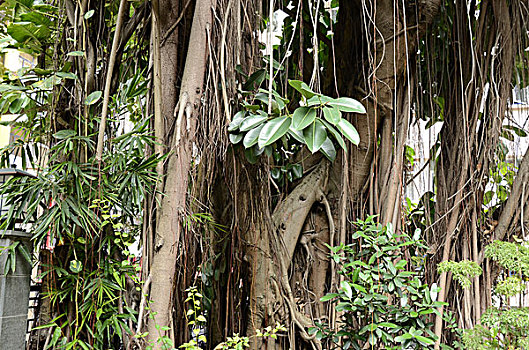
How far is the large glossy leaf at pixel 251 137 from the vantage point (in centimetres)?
125

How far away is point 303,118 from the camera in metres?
1.14

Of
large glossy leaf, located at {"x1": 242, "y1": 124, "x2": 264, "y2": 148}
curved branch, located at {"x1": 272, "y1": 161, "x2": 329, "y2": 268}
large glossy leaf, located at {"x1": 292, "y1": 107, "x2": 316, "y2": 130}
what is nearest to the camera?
large glossy leaf, located at {"x1": 292, "y1": 107, "x2": 316, "y2": 130}

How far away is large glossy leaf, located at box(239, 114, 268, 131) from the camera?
1.27 meters

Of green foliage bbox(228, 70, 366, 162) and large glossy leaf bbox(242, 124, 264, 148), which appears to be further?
large glossy leaf bbox(242, 124, 264, 148)

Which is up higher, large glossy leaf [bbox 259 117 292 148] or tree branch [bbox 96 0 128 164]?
tree branch [bbox 96 0 128 164]

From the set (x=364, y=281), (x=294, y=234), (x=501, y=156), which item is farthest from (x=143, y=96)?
(x=501, y=156)

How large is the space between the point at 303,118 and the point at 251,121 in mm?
190

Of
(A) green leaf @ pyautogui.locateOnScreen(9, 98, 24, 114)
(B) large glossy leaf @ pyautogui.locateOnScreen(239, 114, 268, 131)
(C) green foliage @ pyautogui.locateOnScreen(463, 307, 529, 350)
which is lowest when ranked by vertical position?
(C) green foliage @ pyautogui.locateOnScreen(463, 307, 529, 350)

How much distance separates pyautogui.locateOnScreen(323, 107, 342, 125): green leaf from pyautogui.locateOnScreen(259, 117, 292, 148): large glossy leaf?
0.34 ft

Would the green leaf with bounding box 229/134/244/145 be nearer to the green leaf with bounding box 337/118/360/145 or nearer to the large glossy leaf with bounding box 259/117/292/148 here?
the large glossy leaf with bounding box 259/117/292/148

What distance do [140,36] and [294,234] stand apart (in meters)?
1.00

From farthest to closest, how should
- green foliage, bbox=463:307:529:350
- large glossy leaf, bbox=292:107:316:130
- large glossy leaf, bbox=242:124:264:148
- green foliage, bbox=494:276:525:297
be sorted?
green foliage, bbox=494:276:525:297
green foliage, bbox=463:307:529:350
large glossy leaf, bbox=242:124:264:148
large glossy leaf, bbox=292:107:316:130

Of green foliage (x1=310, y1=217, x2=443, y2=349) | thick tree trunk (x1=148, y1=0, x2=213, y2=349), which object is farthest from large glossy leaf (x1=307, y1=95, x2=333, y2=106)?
green foliage (x1=310, y1=217, x2=443, y2=349)

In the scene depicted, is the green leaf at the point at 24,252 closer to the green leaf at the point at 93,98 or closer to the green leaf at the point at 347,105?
the green leaf at the point at 93,98
